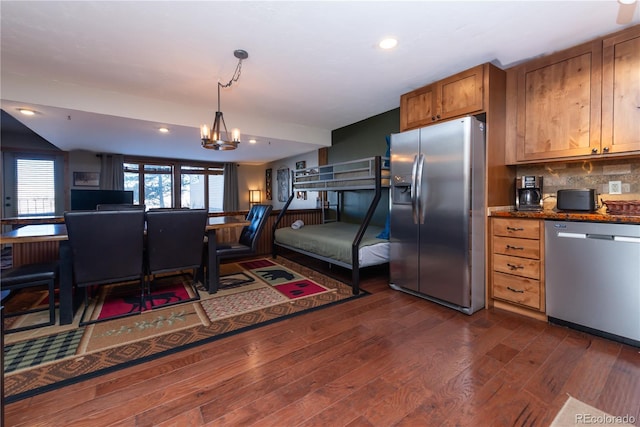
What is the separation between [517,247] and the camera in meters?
2.41

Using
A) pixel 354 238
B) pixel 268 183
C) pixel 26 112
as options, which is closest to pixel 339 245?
pixel 354 238

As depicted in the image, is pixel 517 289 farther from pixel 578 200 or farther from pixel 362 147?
pixel 362 147

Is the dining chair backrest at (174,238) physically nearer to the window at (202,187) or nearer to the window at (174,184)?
the window at (174,184)

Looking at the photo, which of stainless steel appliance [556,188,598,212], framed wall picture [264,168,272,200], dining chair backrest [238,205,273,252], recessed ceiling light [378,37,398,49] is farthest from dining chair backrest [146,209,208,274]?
framed wall picture [264,168,272,200]

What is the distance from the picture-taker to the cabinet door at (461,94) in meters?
2.54

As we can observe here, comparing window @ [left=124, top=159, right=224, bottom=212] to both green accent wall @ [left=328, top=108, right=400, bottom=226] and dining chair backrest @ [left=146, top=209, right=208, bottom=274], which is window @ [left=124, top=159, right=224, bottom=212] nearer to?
green accent wall @ [left=328, top=108, right=400, bottom=226]

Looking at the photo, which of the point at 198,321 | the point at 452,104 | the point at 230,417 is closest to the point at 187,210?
the point at 198,321

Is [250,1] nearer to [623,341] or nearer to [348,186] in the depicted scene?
[348,186]

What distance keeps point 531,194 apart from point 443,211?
888 millimetres

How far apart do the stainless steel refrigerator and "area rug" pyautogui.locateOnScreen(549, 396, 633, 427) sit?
42.3 inches

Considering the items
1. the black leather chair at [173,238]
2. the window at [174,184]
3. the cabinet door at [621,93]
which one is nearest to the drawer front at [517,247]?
the cabinet door at [621,93]

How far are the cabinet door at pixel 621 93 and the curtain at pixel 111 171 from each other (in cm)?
832

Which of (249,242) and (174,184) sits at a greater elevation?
(174,184)

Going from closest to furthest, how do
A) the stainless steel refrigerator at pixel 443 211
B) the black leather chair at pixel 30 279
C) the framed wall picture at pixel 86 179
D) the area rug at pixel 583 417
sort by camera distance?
1. the area rug at pixel 583 417
2. the black leather chair at pixel 30 279
3. the stainless steel refrigerator at pixel 443 211
4. the framed wall picture at pixel 86 179
